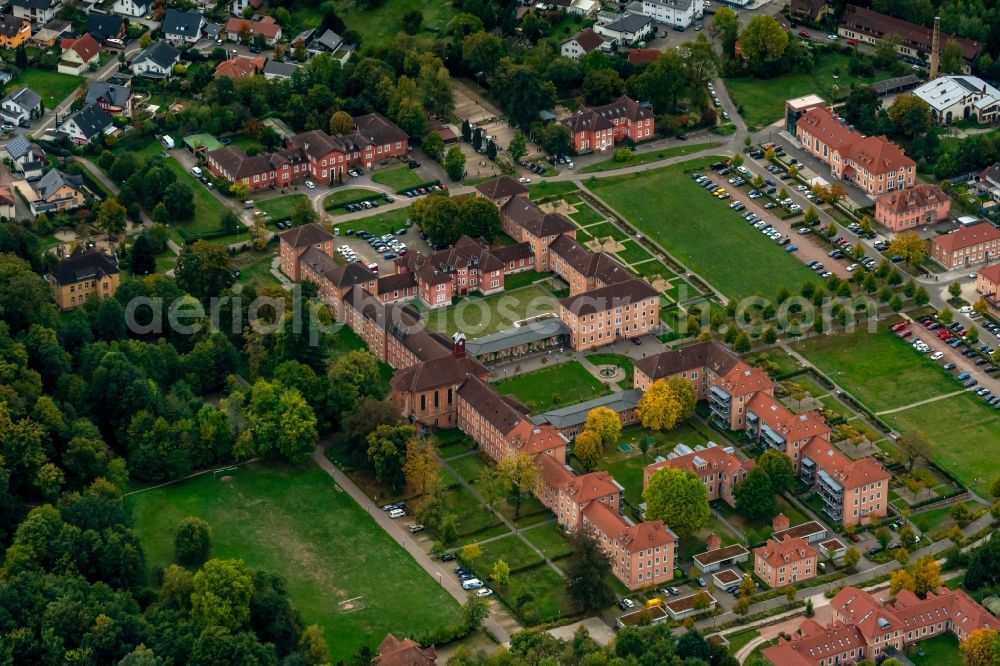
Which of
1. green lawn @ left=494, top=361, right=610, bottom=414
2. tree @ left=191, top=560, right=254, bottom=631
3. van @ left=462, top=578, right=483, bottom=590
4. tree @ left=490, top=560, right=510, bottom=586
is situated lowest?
van @ left=462, top=578, right=483, bottom=590

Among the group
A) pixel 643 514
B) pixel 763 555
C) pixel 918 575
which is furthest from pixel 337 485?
pixel 918 575

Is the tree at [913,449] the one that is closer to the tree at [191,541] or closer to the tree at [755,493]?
the tree at [755,493]

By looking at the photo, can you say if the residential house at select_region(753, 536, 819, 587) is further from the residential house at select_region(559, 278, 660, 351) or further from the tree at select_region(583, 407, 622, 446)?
the residential house at select_region(559, 278, 660, 351)

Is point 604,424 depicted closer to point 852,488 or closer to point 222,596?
point 852,488

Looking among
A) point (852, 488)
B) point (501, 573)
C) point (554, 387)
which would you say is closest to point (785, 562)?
point (852, 488)

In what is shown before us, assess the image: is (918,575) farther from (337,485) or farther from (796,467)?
(337,485)

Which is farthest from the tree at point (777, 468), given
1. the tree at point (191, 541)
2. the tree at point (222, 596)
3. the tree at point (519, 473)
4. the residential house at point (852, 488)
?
the tree at point (191, 541)

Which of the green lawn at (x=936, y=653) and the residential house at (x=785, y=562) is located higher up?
the residential house at (x=785, y=562)

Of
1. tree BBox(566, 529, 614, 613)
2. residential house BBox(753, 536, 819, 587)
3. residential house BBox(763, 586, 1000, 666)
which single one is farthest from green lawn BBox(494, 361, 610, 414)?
residential house BBox(763, 586, 1000, 666)
